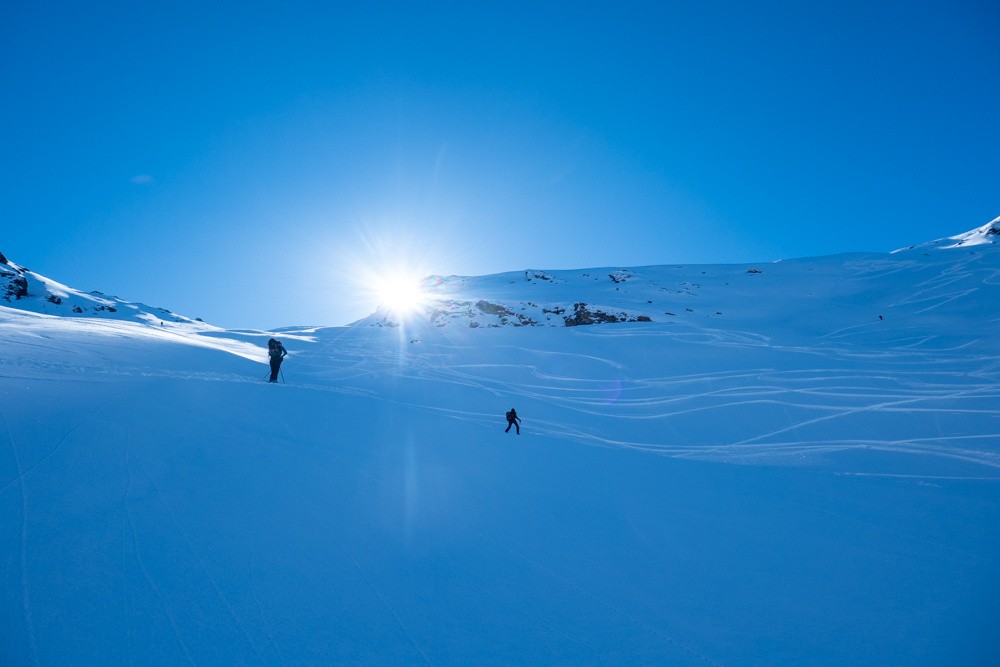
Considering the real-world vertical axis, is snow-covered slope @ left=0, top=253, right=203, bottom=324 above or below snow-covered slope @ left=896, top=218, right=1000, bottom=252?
below

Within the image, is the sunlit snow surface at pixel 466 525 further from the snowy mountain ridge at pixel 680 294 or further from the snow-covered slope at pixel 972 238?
the snow-covered slope at pixel 972 238

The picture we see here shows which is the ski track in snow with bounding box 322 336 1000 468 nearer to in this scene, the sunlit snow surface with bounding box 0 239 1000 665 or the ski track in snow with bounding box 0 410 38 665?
the sunlit snow surface with bounding box 0 239 1000 665

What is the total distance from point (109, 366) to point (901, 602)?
53.2 ft

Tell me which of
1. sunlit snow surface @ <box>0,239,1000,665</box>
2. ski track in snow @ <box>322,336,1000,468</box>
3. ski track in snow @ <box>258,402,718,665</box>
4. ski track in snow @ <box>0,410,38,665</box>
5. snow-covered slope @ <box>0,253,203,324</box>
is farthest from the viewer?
snow-covered slope @ <box>0,253,203,324</box>

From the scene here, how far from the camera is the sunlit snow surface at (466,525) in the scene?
14.5 ft

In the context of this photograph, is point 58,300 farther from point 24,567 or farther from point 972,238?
point 972,238

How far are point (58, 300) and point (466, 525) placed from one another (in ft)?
237

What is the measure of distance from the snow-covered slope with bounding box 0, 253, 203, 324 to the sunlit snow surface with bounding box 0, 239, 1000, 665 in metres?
48.7

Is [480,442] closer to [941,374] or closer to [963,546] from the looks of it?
[963,546]

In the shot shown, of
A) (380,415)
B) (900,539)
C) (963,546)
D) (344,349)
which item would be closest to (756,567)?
(900,539)

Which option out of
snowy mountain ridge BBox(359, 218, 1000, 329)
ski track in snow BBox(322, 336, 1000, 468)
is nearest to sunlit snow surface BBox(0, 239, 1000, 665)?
ski track in snow BBox(322, 336, 1000, 468)

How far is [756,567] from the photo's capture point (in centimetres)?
609

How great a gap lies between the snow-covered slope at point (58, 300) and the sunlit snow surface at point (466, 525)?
160 ft

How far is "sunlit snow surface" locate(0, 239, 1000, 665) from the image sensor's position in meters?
4.43
